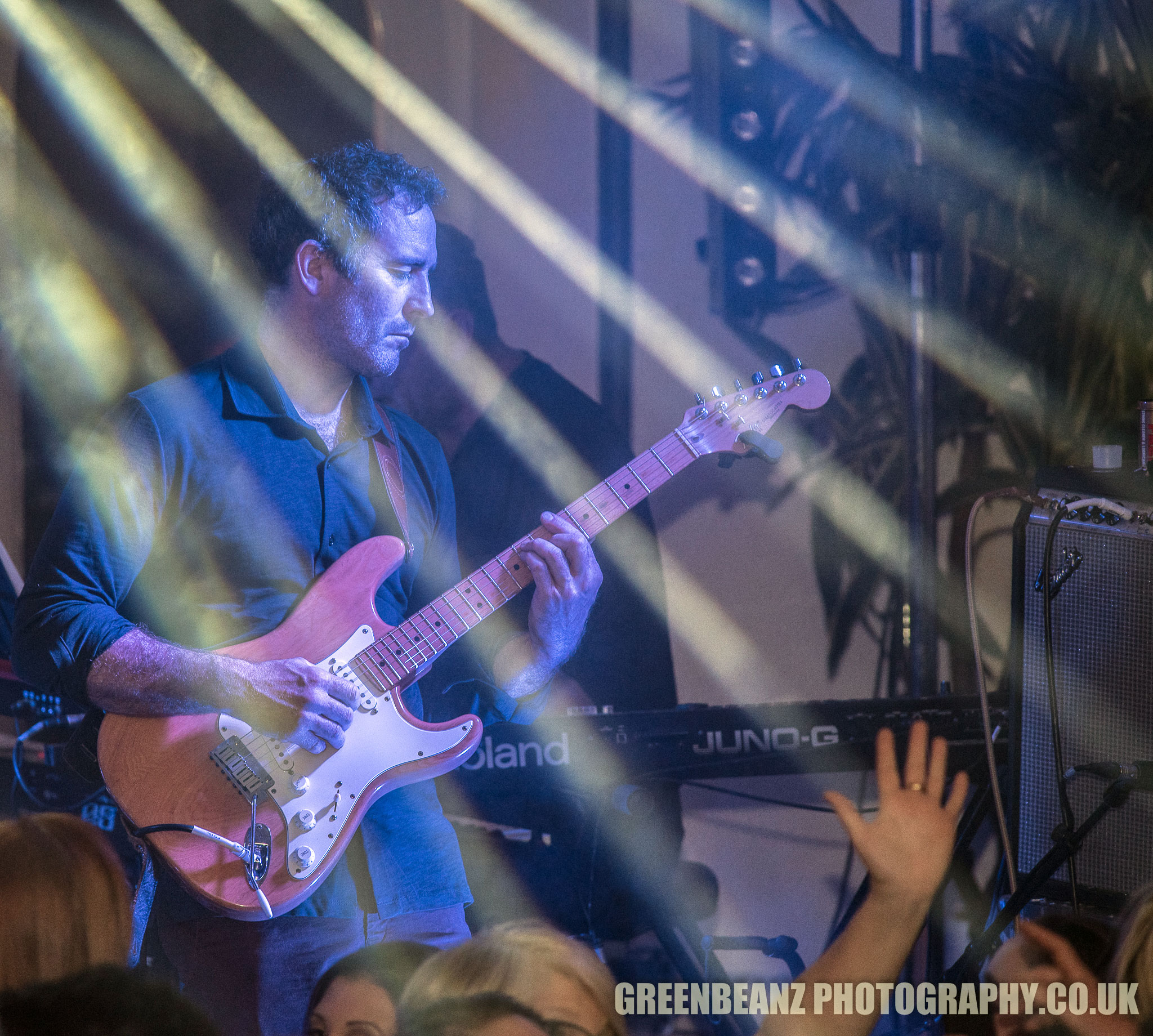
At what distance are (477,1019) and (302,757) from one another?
1.09 meters

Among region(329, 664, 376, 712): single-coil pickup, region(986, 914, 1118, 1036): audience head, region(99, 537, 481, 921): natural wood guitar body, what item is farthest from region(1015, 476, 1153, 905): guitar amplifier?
region(329, 664, 376, 712): single-coil pickup

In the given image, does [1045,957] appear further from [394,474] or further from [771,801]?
[771,801]

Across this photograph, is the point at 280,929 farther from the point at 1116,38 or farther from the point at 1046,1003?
the point at 1116,38

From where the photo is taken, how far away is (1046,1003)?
150 cm

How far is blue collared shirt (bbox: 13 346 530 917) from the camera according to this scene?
7.21 ft

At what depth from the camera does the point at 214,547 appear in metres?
2.25

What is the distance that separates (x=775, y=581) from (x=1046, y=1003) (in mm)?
2045

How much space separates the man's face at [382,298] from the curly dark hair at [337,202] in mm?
25

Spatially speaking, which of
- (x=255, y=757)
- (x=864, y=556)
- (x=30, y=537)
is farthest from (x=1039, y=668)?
(x=30, y=537)

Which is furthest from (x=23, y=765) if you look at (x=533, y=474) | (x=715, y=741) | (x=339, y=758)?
(x=715, y=741)

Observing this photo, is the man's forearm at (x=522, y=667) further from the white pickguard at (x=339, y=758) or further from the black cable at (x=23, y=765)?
the black cable at (x=23, y=765)

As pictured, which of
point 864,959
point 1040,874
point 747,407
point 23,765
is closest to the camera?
point 864,959

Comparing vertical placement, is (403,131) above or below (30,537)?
above

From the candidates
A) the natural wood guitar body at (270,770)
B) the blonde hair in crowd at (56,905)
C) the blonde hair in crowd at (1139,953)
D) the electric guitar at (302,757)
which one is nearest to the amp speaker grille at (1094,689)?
the blonde hair in crowd at (1139,953)
